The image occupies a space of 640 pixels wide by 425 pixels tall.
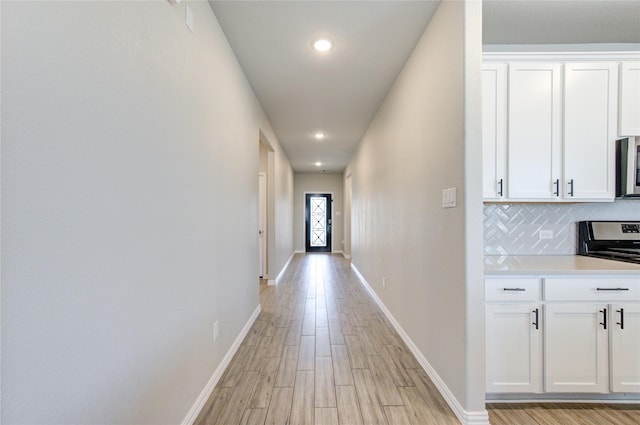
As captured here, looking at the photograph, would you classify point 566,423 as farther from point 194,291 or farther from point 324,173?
point 324,173

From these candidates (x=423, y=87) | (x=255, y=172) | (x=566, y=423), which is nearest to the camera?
(x=566, y=423)

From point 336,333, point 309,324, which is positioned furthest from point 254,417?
point 309,324

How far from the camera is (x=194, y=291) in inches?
Answer: 63.7

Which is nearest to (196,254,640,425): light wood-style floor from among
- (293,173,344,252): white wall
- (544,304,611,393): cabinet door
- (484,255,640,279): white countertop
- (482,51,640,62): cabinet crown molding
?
(544,304,611,393): cabinet door

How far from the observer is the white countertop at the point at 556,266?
1668 millimetres

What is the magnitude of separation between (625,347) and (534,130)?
1.48 meters

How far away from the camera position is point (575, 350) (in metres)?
1.69

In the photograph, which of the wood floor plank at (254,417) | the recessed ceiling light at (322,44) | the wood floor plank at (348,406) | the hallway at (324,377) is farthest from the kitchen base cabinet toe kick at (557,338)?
the recessed ceiling light at (322,44)

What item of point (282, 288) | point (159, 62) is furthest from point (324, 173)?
point (159, 62)

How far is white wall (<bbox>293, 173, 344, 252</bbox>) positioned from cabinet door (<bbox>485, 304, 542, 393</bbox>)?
721 centimetres

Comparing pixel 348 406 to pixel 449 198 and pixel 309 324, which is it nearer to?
pixel 309 324

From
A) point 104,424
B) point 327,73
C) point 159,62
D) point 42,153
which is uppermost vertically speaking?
point 327,73

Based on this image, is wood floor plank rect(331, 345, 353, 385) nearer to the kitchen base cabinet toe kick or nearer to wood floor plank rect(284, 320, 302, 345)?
wood floor plank rect(284, 320, 302, 345)

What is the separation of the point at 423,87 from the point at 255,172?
1954 mm
